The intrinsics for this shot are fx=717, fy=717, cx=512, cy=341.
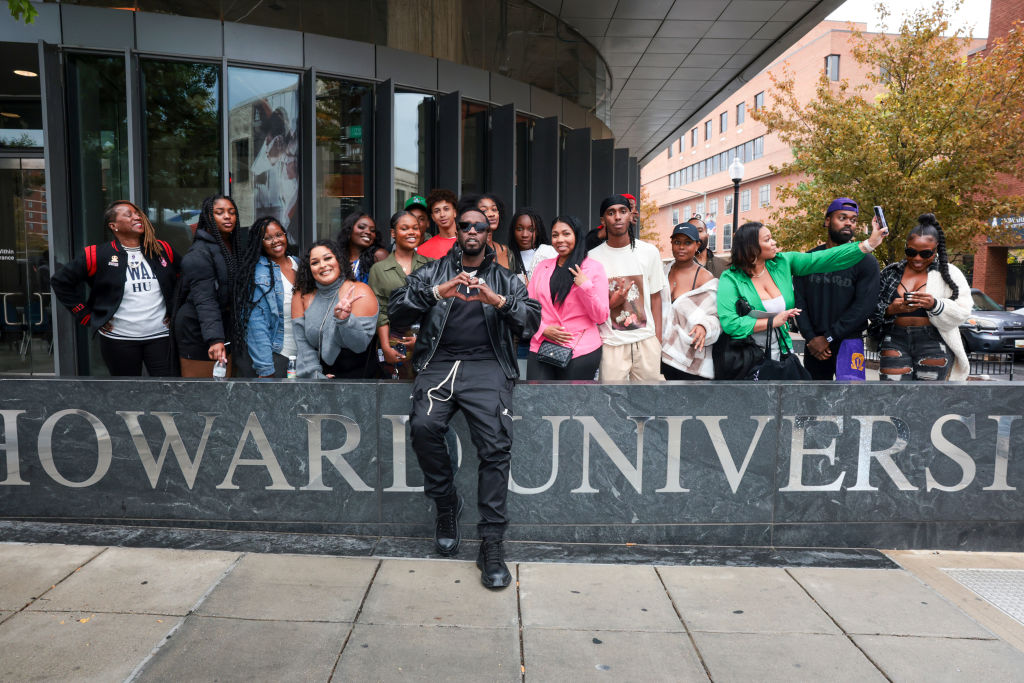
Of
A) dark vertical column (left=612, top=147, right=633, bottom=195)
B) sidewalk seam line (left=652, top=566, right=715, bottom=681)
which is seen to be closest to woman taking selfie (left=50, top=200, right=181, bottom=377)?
sidewalk seam line (left=652, top=566, right=715, bottom=681)

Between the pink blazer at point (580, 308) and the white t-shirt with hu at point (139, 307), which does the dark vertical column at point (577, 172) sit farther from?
the white t-shirt with hu at point (139, 307)

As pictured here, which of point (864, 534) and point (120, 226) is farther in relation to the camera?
point (120, 226)

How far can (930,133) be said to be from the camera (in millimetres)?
15977

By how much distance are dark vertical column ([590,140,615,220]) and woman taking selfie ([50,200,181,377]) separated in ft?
35.7

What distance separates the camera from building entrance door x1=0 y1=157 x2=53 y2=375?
424 inches

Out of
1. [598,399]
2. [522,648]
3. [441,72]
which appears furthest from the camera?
[441,72]

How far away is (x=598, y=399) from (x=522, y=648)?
1.61m

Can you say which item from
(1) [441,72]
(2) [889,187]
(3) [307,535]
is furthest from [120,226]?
(2) [889,187]

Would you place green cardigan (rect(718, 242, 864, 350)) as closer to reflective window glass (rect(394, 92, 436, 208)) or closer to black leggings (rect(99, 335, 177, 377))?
black leggings (rect(99, 335, 177, 377))

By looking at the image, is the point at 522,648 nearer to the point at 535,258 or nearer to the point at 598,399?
the point at 598,399

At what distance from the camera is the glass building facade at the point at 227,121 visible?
8648 mm

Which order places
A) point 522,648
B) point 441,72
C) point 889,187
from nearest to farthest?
point 522,648
point 441,72
point 889,187

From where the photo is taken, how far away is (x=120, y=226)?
17.0 ft

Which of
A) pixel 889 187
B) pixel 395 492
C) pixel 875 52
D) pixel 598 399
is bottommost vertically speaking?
pixel 395 492
